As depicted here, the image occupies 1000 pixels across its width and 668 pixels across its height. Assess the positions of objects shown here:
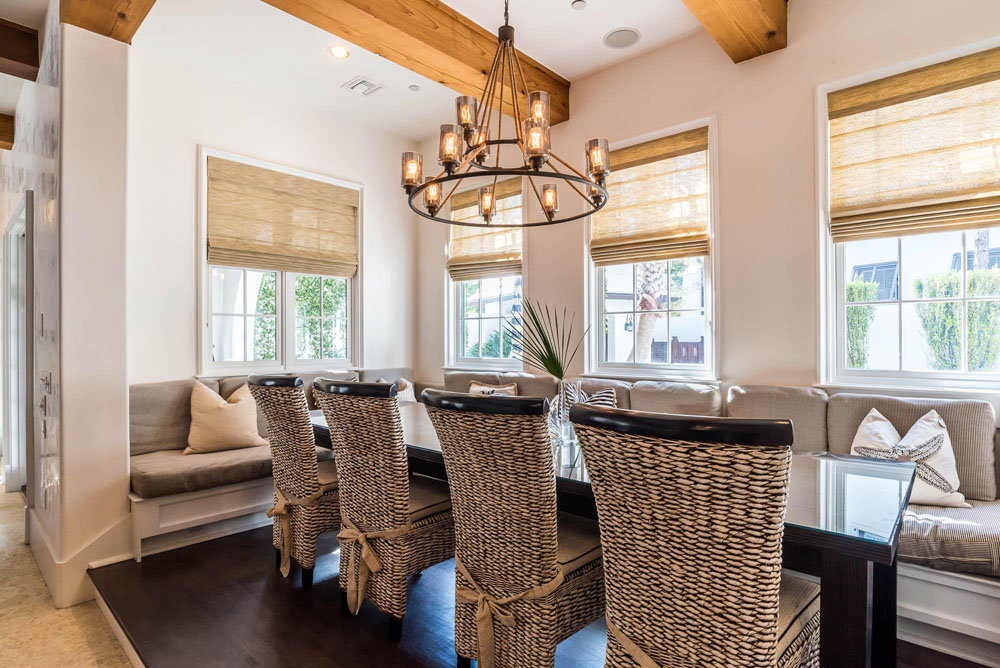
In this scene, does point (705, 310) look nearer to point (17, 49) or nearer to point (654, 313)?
point (654, 313)

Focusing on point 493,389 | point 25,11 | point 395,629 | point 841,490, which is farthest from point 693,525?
point 25,11

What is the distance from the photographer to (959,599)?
Answer: 1.94m

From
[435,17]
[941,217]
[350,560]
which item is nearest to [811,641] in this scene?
[350,560]

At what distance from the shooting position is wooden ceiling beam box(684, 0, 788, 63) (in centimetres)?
266

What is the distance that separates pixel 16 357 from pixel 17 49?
230 cm

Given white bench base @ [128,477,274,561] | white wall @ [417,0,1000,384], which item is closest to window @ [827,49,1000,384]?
white wall @ [417,0,1000,384]

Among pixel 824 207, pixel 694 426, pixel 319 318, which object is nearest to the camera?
pixel 694 426

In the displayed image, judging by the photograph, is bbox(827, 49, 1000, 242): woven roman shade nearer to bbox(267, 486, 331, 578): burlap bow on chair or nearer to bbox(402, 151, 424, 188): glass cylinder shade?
bbox(402, 151, 424, 188): glass cylinder shade

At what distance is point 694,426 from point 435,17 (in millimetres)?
2883

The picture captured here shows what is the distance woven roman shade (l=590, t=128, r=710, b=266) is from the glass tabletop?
1.86 meters

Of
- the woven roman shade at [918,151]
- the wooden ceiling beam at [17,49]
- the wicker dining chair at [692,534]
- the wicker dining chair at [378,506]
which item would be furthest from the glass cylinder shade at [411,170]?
the wooden ceiling beam at [17,49]

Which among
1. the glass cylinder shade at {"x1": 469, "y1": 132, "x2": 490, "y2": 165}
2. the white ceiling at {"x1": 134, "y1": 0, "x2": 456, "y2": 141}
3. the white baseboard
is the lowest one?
the white baseboard

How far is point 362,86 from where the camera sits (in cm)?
400

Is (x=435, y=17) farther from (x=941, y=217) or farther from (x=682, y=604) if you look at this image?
(x=682, y=604)
